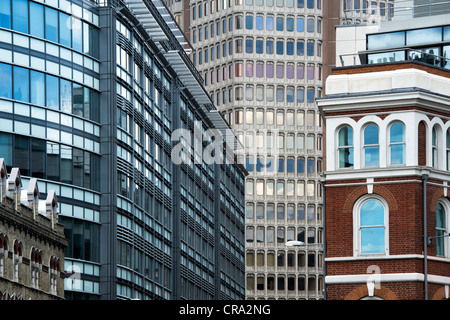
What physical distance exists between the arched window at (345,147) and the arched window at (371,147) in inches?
26.0

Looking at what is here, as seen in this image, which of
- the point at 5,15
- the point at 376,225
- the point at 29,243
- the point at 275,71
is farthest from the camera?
the point at 275,71

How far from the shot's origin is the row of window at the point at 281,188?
164375 mm

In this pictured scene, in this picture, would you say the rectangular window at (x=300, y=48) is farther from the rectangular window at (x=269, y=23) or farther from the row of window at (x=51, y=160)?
the row of window at (x=51, y=160)

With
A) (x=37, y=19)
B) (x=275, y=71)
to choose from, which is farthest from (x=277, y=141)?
(x=37, y=19)

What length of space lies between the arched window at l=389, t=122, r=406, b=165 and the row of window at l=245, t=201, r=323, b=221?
385 ft

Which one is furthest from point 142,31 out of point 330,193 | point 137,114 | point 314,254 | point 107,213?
point 314,254

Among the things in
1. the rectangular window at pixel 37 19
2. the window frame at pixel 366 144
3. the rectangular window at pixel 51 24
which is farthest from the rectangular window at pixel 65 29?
the window frame at pixel 366 144

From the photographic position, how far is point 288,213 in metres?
165

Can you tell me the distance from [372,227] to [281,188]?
393ft

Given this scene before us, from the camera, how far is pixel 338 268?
45156 mm

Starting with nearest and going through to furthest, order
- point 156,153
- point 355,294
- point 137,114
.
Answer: point 355,294 → point 137,114 → point 156,153

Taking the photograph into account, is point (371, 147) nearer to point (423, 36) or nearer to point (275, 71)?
point (423, 36)

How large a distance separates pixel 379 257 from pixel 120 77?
35.3 metres

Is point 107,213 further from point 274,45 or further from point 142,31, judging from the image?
point 274,45
